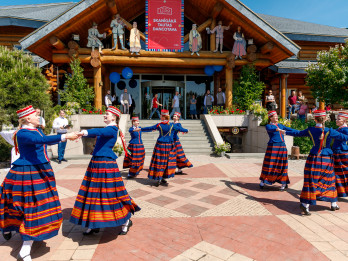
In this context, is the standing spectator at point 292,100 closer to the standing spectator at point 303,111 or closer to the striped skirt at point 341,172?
the standing spectator at point 303,111

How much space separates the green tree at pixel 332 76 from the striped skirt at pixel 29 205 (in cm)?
1318

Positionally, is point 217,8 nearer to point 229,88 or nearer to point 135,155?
point 229,88

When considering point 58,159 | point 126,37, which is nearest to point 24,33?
point 126,37

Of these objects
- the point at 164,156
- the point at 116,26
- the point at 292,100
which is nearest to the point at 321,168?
the point at 164,156

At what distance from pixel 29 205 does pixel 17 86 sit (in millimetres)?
6851

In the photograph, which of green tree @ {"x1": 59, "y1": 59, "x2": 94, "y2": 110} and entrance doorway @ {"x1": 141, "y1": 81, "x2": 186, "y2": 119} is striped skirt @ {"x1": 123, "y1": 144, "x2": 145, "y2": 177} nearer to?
green tree @ {"x1": 59, "y1": 59, "x2": 94, "y2": 110}

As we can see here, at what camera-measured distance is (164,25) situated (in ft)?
45.9

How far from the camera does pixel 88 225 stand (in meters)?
3.25

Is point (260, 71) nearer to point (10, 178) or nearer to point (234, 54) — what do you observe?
point (234, 54)

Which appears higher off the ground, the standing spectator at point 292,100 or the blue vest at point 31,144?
the standing spectator at point 292,100

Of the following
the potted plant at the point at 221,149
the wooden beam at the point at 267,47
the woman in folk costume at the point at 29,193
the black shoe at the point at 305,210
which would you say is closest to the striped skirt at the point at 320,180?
the black shoe at the point at 305,210

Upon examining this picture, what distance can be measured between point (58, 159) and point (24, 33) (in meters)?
11.9

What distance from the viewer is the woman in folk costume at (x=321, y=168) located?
4312 mm

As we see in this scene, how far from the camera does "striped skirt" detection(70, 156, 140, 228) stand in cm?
326
